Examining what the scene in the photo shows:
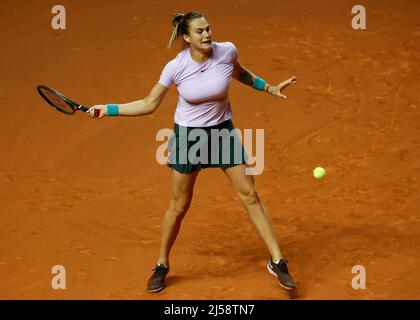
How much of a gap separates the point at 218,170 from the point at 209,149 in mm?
2207

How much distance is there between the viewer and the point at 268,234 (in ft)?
19.3

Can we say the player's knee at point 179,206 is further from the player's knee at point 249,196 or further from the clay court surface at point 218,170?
the clay court surface at point 218,170

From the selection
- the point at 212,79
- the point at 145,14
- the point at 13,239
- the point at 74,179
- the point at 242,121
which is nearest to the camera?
the point at 212,79

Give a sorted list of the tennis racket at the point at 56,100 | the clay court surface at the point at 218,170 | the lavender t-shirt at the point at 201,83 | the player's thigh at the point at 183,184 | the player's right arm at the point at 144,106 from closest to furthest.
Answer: the lavender t-shirt at the point at 201,83
the player's right arm at the point at 144,106
the player's thigh at the point at 183,184
the tennis racket at the point at 56,100
the clay court surface at the point at 218,170

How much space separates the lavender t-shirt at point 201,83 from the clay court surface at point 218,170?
121 cm

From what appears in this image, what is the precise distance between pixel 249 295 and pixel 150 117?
334 centimetres

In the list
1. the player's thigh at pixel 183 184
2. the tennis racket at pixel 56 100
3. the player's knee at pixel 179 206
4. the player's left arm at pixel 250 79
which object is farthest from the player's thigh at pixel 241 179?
the tennis racket at pixel 56 100

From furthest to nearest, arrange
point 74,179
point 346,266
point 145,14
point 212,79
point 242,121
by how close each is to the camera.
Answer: point 145,14 < point 242,121 < point 74,179 < point 346,266 < point 212,79

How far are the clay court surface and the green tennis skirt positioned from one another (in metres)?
0.88

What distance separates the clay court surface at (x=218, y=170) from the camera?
247 inches

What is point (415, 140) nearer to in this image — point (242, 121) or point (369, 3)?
point (242, 121)

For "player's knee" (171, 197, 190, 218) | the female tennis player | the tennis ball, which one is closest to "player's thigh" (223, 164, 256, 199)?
the female tennis player

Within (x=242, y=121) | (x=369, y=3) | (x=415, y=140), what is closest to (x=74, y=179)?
(x=242, y=121)

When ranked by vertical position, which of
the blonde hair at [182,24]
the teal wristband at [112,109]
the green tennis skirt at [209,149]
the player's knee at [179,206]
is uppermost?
the blonde hair at [182,24]
